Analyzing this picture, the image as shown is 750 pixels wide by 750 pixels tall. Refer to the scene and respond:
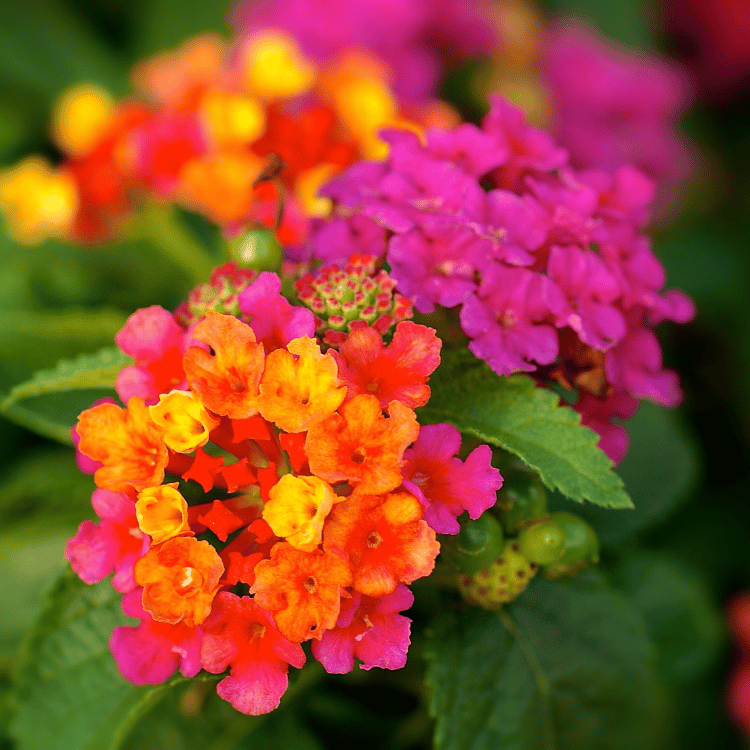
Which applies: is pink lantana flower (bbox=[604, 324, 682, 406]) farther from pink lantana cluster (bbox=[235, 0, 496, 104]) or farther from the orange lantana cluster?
pink lantana cluster (bbox=[235, 0, 496, 104])

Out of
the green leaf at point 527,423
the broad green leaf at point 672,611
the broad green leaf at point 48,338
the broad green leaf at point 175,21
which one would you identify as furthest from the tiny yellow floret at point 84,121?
the broad green leaf at point 672,611

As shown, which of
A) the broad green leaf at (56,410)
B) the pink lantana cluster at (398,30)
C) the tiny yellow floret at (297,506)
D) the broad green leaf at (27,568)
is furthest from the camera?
the pink lantana cluster at (398,30)

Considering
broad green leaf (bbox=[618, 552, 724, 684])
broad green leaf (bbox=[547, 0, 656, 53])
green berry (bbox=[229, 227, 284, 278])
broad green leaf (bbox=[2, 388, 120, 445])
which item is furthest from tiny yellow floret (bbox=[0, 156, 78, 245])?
broad green leaf (bbox=[547, 0, 656, 53])

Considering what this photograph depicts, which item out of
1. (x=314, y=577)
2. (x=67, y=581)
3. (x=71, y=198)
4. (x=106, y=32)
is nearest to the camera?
(x=314, y=577)

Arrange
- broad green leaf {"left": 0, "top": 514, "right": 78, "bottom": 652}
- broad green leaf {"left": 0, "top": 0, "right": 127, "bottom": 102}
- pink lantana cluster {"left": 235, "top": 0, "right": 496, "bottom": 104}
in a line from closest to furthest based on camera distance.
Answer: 1. broad green leaf {"left": 0, "top": 514, "right": 78, "bottom": 652}
2. pink lantana cluster {"left": 235, "top": 0, "right": 496, "bottom": 104}
3. broad green leaf {"left": 0, "top": 0, "right": 127, "bottom": 102}

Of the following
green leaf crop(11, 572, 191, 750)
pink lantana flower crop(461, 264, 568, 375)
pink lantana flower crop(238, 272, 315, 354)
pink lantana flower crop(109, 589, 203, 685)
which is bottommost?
A: green leaf crop(11, 572, 191, 750)

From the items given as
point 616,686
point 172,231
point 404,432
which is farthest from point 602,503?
point 172,231

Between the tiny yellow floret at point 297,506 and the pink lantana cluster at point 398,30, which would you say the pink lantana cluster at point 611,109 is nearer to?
the pink lantana cluster at point 398,30

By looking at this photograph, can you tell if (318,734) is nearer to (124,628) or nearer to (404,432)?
(124,628)
